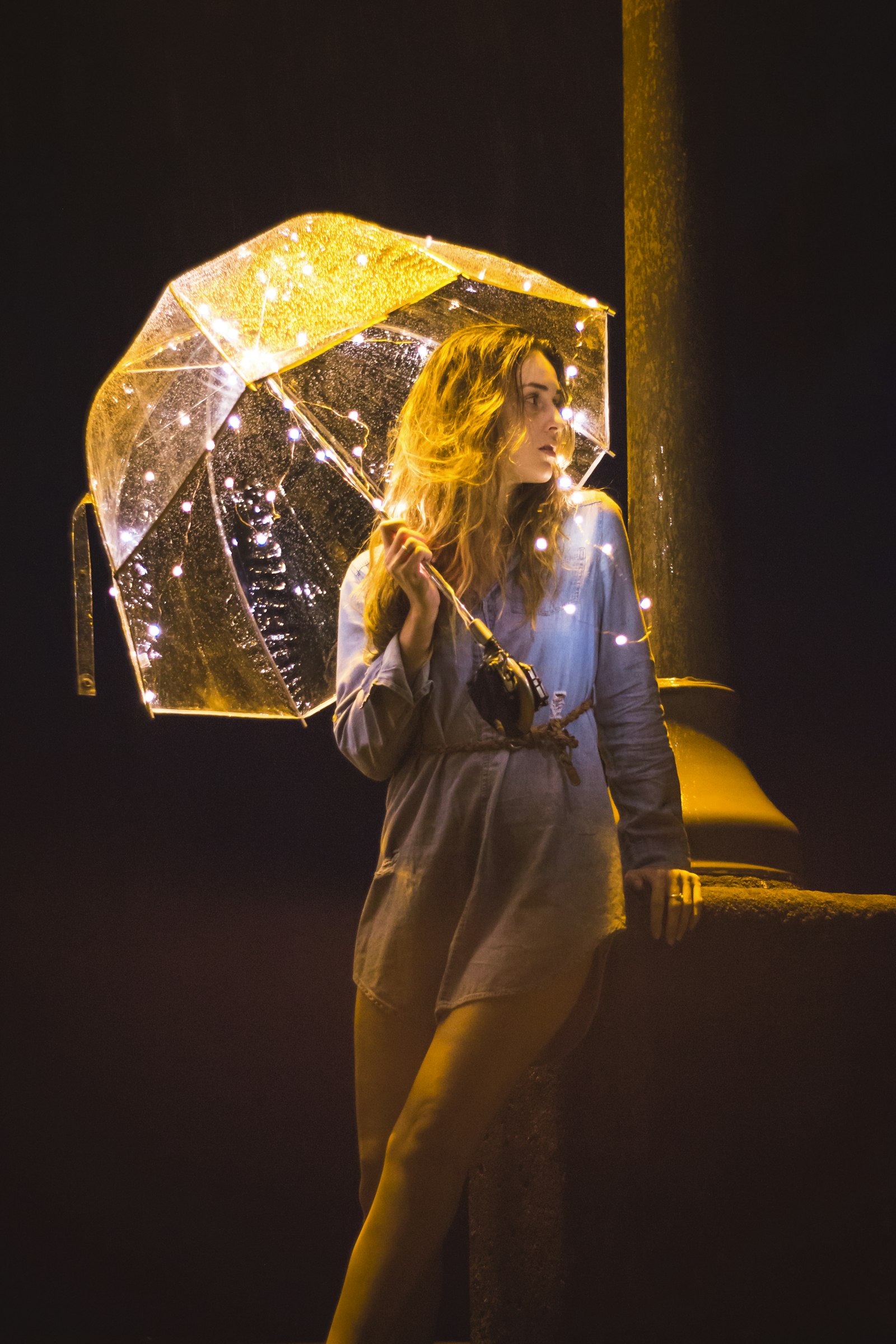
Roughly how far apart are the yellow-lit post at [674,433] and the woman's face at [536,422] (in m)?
0.67

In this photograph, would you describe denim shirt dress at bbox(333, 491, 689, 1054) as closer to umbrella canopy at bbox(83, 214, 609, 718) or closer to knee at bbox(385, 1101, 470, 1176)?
knee at bbox(385, 1101, 470, 1176)

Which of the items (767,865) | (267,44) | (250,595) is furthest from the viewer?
(267,44)

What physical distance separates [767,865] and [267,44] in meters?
4.17

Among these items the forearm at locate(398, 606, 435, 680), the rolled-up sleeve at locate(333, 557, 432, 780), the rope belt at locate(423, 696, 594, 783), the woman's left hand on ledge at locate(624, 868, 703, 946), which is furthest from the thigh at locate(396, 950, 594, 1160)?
Answer: the forearm at locate(398, 606, 435, 680)

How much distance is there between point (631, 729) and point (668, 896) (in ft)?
0.93

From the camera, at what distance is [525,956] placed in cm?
159

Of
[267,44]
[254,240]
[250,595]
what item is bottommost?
[250,595]

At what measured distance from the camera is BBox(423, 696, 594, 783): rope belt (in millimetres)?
1702

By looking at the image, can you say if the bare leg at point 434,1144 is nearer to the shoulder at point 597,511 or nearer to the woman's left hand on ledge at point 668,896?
the woman's left hand on ledge at point 668,896

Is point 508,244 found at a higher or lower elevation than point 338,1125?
higher

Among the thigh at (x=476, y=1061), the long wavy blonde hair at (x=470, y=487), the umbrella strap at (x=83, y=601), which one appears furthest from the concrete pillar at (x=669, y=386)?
the umbrella strap at (x=83, y=601)

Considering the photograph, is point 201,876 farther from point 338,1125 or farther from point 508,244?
point 508,244

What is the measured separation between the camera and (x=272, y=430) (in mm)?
2352

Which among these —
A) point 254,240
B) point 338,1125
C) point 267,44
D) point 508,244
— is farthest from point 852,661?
point 267,44
